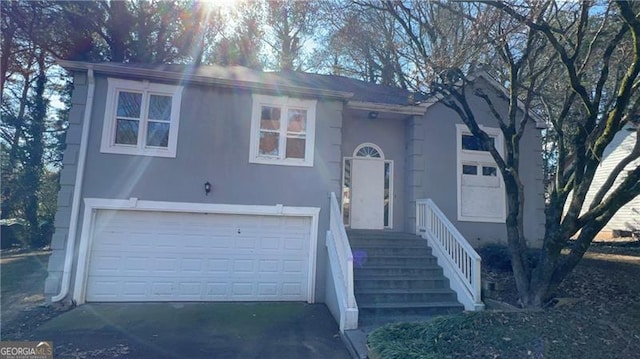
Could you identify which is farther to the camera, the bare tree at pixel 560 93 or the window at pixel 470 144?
the window at pixel 470 144

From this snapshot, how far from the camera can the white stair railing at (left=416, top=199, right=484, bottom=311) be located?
6426 mm

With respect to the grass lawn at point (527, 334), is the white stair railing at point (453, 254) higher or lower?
higher

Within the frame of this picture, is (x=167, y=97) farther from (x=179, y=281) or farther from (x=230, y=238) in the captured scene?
(x=179, y=281)

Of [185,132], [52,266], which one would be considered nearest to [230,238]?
[185,132]

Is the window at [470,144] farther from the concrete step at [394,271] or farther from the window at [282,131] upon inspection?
the window at [282,131]

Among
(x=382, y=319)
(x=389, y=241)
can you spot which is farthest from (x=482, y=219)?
(x=382, y=319)

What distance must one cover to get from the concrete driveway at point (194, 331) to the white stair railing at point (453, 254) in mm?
2575

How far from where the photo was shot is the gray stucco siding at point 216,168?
23.9 feet

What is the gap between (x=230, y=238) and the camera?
301 inches

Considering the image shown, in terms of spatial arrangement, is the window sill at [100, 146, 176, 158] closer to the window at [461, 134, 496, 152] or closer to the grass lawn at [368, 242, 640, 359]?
the grass lawn at [368, 242, 640, 359]

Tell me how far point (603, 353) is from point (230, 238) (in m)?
6.54

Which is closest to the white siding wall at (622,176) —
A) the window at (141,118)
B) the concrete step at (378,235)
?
the concrete step at (378,235)

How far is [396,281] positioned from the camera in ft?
22.3

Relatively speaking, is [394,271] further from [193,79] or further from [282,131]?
[193,79]
